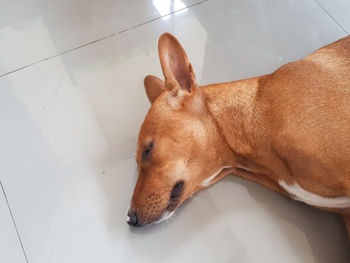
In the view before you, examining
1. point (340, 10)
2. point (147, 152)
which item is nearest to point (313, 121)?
point (147, 152)

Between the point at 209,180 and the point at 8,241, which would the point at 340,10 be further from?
the point at 8,241

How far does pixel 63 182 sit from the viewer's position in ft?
6.05

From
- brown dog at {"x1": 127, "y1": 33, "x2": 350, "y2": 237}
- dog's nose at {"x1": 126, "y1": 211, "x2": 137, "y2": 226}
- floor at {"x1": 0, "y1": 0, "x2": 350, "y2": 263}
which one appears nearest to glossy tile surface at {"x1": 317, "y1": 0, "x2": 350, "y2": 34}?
floor at {"x1": 0, "y1": 0, "x2": 350, "y2": 263}

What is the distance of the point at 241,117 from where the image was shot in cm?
151

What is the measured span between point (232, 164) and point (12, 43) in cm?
164

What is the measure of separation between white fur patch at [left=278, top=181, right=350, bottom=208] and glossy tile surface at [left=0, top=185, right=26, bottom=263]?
4.15 ft

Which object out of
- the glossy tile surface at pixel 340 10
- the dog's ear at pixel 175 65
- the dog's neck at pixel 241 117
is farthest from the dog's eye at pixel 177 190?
the glossy tile surface at pixel 340 10

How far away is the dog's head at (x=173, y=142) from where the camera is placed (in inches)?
57.7

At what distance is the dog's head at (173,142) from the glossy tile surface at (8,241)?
603 millimetres

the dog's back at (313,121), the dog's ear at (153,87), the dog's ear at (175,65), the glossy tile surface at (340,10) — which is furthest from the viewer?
the glossy tile surface at (340,10)

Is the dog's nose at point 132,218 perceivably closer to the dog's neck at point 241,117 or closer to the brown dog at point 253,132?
the brown dog at point 253,132

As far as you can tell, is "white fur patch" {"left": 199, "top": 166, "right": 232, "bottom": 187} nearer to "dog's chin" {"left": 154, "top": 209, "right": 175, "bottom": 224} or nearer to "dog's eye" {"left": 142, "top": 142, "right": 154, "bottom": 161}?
"dog's chin" {"left": 154, "top": 209, "right": 175, "bottom": 224}

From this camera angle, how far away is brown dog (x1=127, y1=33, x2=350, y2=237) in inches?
54.0

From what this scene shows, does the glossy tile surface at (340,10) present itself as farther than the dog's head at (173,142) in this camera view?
Yes
